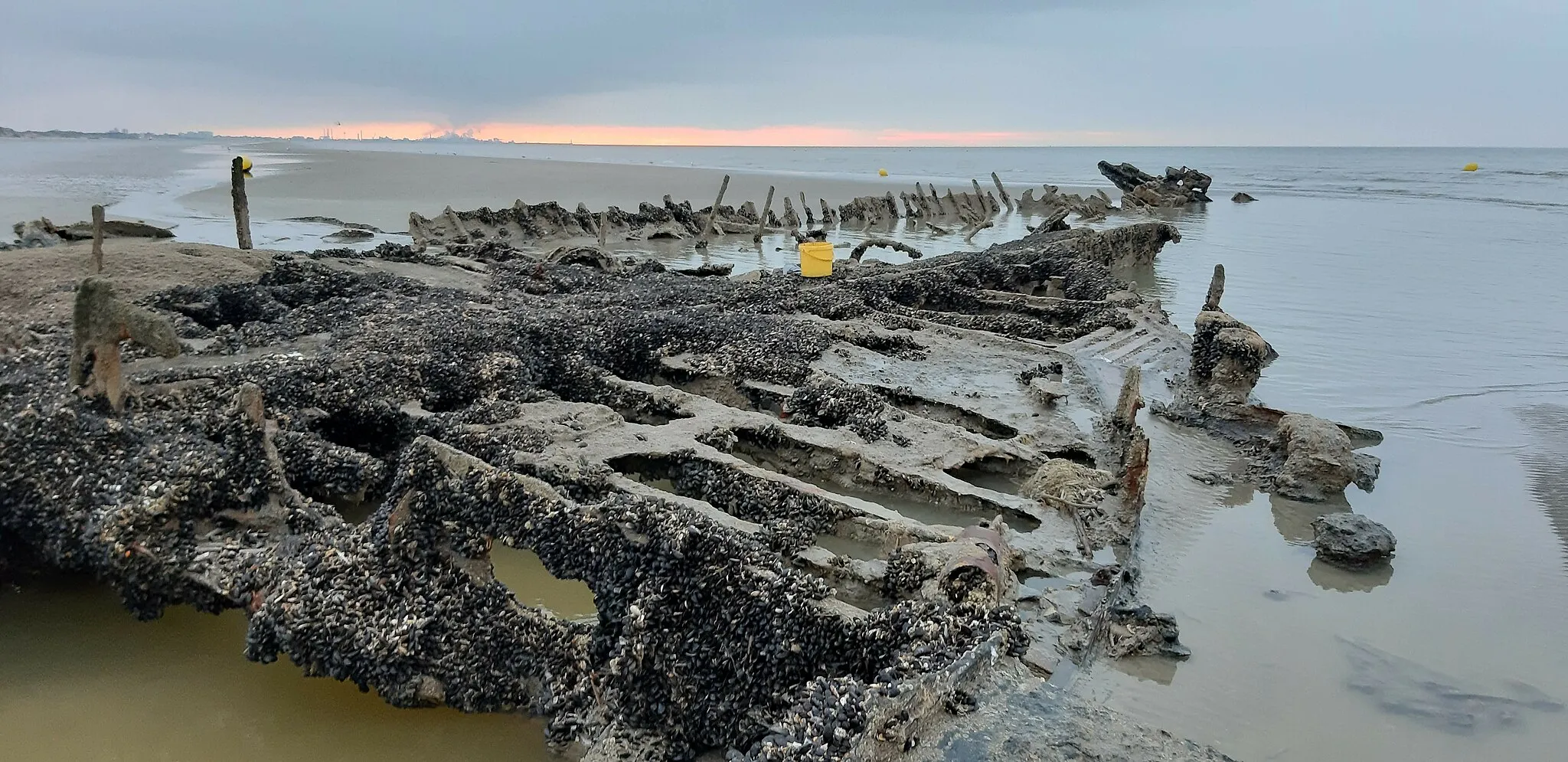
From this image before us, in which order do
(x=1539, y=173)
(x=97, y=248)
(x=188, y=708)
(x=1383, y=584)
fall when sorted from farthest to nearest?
(x=1539, y=173), (x=97, y=248), (x=1383, y=584), (x=188, y=708)

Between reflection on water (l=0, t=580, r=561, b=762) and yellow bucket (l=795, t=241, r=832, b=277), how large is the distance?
33.4ft

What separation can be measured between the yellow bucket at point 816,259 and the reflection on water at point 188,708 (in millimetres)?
10168

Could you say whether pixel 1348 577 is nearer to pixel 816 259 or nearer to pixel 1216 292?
pixel 1216 292

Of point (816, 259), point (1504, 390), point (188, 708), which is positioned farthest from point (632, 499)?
point (1504, 390)

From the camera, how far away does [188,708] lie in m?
4.47

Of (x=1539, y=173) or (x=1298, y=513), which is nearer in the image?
(x=1298, y=513)

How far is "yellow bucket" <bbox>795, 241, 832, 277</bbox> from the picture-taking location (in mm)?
14031

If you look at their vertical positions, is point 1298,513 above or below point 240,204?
below

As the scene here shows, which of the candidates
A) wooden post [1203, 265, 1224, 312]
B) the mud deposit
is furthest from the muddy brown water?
wooden post [1203, 265, 1224, 312]

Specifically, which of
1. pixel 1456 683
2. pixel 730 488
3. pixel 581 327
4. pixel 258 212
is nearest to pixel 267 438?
pixel 730 488

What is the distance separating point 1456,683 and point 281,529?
676 cm

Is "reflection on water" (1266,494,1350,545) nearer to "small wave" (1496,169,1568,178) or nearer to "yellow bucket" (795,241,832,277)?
"yellow bucket" (795,241,832,277)

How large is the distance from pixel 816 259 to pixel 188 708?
10874 millimetres

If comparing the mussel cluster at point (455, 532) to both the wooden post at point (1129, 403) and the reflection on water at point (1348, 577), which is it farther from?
the reflection on water at point (1348, 577)
